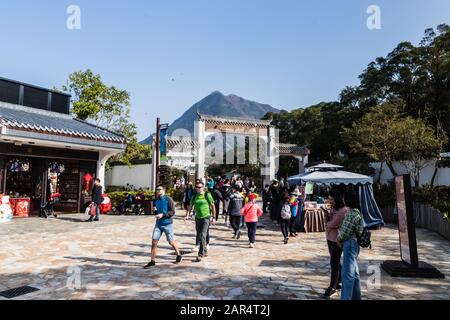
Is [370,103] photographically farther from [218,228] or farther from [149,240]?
[149,240]

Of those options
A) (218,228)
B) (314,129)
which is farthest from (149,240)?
(314,129)

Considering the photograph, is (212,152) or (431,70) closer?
(431,70)

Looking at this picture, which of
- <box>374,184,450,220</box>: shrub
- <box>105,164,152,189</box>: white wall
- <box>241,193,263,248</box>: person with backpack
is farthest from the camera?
<box>105,164,152,189</box>: white wall

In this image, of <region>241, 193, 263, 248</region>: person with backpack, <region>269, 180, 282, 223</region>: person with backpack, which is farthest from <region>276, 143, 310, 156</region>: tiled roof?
<region>241, 193, 263, 248</region>: person with backpack

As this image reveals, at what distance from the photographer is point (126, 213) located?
54.2 ft

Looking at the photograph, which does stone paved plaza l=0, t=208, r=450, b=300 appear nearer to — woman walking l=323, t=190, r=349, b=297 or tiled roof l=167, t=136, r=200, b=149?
woman walking l=323, t=190, r=349, b=297

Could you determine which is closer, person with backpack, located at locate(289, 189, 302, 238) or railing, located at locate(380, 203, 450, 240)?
railing, located at locate(380, 203, 450, 240)

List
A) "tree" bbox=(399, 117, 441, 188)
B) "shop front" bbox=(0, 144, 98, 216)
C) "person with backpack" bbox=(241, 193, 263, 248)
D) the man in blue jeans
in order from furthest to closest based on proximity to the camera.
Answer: "tree" bbox=(399, 117, 441, 188) < "shop front" bbox=(0, 144, 98, 216) < "person with backpack" bbox=(241, 193, 263, 248) < the man in blue jeans

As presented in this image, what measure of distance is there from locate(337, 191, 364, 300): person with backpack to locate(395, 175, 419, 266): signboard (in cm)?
256

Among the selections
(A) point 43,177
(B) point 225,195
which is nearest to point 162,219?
(B) point 225,195

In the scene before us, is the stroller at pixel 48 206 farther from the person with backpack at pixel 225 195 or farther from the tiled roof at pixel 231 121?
the tiled roof at pixel 231 121

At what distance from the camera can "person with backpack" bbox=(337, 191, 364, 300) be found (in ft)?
15.1

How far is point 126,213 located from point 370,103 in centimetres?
2343

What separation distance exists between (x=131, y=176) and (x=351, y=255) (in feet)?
82.5
